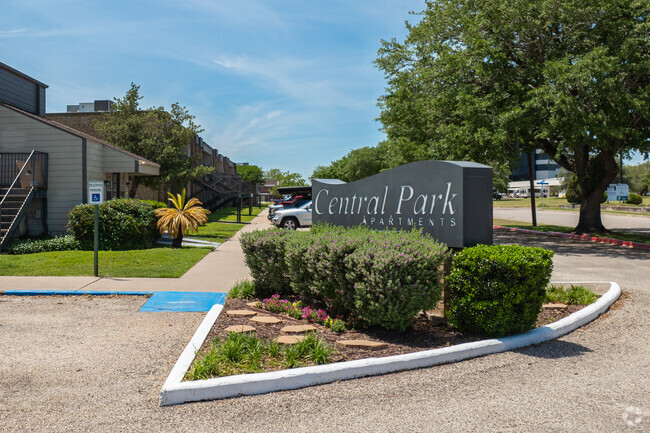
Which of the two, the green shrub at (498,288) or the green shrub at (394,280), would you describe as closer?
the green shrub at (394,280)

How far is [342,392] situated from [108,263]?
30.5 ft

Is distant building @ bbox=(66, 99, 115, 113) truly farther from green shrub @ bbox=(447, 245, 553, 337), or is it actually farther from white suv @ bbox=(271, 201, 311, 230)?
green shrub @ bbox=(447, 245, 553, 337)

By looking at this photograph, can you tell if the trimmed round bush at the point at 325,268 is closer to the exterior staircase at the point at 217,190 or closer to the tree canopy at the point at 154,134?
the tree canopy at the point at 154,134

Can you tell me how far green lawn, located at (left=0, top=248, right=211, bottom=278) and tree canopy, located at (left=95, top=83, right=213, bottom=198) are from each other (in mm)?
13068

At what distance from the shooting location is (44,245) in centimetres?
1430

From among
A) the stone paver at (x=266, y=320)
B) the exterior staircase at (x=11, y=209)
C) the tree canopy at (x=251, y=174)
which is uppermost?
the tree canopy at (x=251, y=174)

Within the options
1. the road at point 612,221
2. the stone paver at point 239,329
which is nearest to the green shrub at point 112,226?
the stone paver at point 239,329

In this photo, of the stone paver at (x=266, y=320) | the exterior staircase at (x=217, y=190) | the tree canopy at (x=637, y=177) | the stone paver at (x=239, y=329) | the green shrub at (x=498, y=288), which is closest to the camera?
the green shrub at (x=498, y=288)

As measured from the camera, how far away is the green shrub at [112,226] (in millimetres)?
14336

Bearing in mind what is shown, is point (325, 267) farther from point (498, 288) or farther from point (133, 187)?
point (133, 187)

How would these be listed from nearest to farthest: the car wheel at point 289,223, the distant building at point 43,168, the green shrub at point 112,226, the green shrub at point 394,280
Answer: the green shrub at point 394,280 < the green shrub at point 112,226 < the distant building at point 43,168 < the car wheel at point 289,223

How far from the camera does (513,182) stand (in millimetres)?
133500

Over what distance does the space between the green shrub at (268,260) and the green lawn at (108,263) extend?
334 centimetres

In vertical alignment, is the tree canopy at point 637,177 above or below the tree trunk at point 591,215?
above
